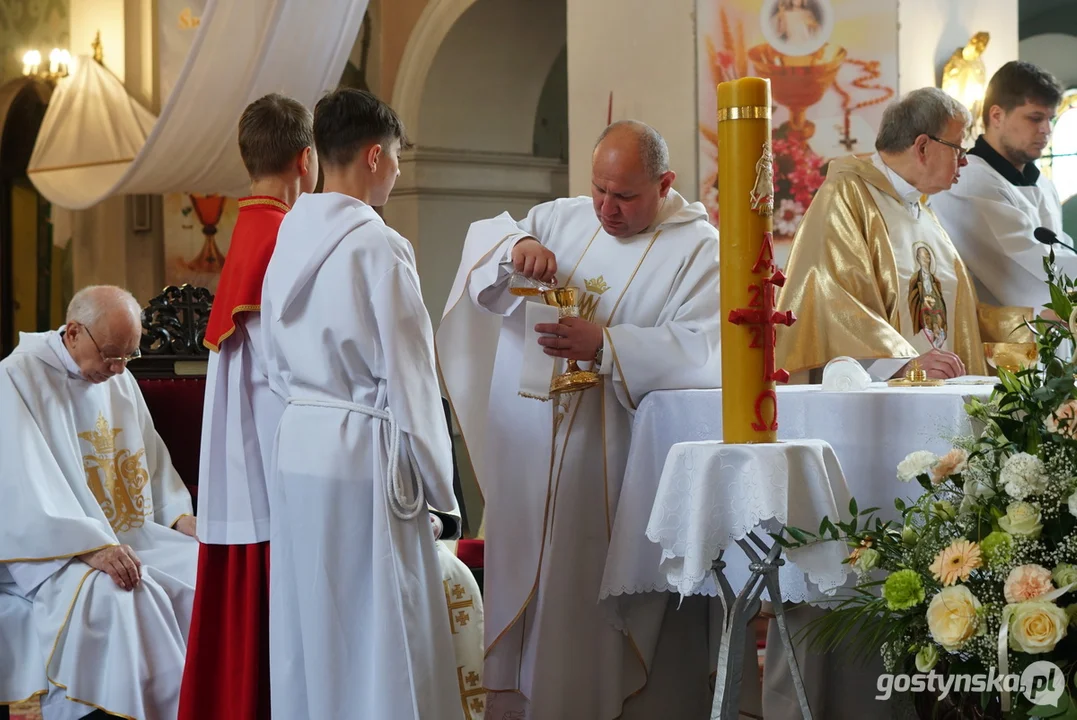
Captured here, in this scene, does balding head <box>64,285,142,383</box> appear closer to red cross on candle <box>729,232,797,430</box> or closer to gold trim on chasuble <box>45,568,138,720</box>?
gold trim on chasuble <box>45,568,138,720</box>

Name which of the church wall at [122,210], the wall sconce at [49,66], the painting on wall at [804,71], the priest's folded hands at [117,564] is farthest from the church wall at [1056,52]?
the priest's folded hands at [117,564]

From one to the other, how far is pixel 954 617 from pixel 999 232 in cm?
265

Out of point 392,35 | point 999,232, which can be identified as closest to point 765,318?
point 999,232

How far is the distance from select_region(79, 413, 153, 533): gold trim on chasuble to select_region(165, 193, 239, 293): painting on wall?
5.81 m

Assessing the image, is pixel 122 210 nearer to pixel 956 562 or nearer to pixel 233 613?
pixel 233 613

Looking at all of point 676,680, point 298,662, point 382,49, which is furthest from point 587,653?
point 382,49

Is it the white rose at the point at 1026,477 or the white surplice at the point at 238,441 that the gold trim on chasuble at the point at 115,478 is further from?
the white rose at the point at 1026,477

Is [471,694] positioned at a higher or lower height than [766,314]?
lower

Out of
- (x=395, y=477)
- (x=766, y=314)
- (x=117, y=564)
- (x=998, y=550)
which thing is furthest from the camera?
(x=117, y=564)

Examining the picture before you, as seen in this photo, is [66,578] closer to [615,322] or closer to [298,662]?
[298,662]

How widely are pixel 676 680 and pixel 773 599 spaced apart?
1.18 m

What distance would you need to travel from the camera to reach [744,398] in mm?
2311

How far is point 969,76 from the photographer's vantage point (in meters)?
→ 6.70

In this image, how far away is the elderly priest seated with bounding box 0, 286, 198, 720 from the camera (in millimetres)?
3777
